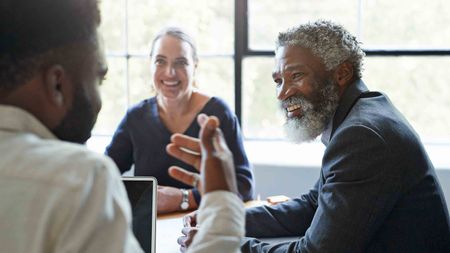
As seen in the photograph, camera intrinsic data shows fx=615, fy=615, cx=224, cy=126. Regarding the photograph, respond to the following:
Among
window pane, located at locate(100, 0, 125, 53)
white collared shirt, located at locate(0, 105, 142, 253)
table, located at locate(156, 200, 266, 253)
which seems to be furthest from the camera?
window pane, located at locate(100, 0, 125, 53)

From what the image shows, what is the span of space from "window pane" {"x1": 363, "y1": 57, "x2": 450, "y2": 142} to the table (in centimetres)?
156

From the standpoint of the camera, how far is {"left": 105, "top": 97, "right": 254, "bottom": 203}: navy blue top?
246 cm

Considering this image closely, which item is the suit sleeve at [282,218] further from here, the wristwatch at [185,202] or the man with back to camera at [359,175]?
the wristwatch at [185,202]

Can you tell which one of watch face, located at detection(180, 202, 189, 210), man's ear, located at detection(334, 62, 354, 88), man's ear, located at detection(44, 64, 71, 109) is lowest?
watch face, located at detection(180, 202, 189, 210)

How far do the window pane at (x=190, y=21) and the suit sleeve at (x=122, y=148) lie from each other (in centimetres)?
97

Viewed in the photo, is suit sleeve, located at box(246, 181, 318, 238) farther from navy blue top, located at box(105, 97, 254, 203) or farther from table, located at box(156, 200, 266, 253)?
navy blue top, located at box(105, 97, 254, 203)

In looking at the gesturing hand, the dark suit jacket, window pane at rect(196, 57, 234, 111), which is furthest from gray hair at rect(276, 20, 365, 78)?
window pane at rect(196, 57, 234, 111)

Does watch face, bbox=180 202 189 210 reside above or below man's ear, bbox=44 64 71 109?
below

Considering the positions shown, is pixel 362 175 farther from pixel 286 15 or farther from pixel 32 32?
pixel 286 15

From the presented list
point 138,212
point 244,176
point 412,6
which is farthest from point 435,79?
point 138,212

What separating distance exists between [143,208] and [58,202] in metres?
0.88

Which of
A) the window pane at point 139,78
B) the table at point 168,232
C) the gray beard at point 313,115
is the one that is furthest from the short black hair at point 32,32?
the window pane at point 139,78

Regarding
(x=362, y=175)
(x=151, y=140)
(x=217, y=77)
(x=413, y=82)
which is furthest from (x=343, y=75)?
(x=217, y=77)

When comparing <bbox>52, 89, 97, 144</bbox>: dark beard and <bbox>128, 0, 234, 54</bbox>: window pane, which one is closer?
<bbox>52, 89, 97, 144</bbox>: dark beard
